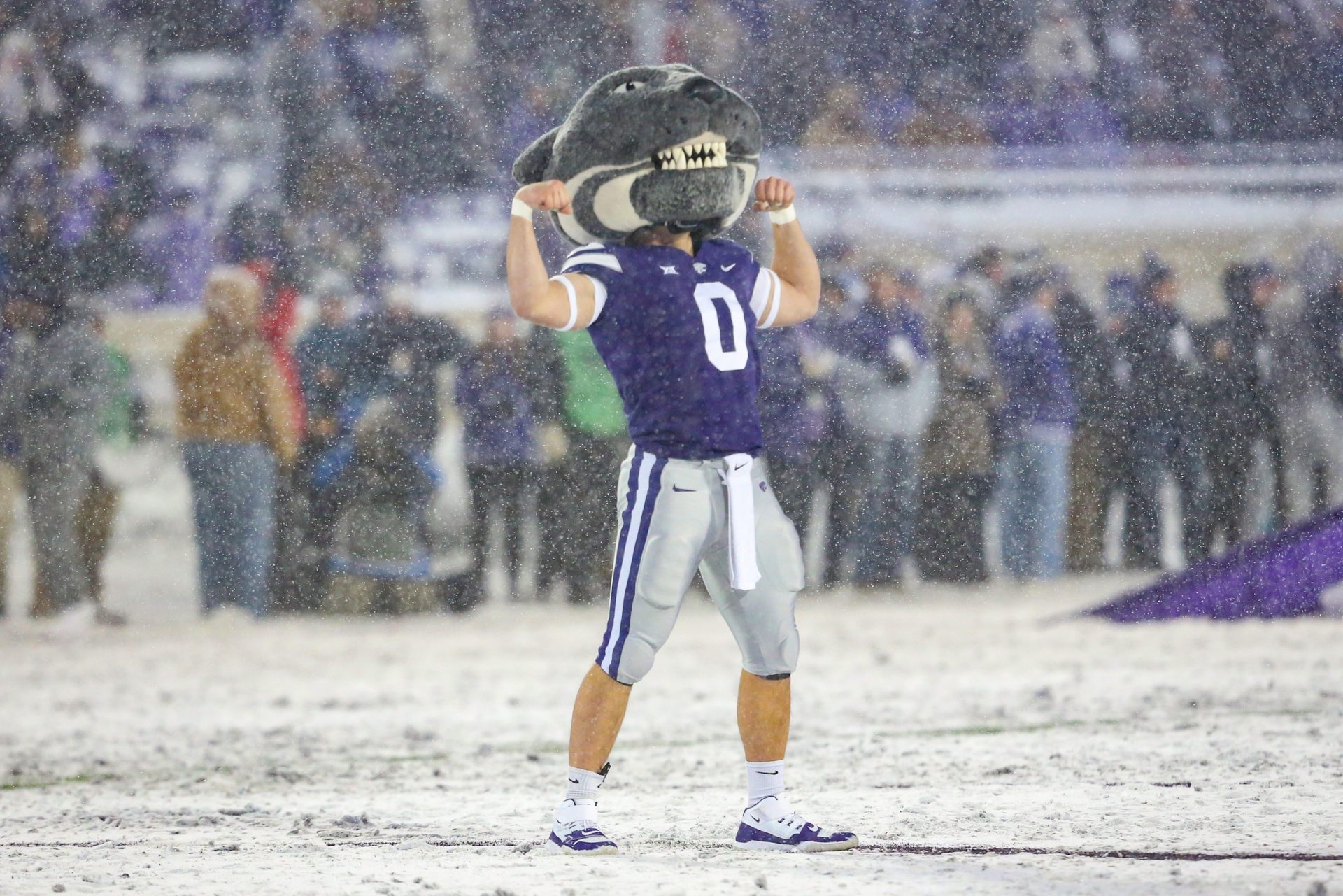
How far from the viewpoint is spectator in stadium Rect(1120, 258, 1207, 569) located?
6820 millimetres

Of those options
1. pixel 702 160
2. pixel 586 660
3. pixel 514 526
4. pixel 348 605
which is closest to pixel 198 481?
pixel 348 605

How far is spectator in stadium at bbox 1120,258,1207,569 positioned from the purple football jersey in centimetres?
432

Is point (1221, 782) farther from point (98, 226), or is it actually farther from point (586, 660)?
point (98, 226)

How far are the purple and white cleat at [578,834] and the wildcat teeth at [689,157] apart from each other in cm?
107

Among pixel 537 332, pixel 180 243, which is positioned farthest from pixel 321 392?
pixel 180 243

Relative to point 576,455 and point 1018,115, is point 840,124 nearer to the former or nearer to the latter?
point 1018,115

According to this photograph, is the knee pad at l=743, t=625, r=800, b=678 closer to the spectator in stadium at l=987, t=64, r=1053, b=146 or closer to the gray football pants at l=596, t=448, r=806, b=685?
the gray football pants at l=596, t=448, r=806, b=685

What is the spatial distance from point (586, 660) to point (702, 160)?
311cm

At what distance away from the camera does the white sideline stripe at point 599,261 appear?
284cm

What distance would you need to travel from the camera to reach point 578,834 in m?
2.76

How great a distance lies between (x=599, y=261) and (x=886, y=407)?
13.1 ft

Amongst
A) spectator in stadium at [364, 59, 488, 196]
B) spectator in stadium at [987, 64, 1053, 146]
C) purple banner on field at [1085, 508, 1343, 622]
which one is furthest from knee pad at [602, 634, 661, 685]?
spectator in stadium at [987, 64, 1053, 146]

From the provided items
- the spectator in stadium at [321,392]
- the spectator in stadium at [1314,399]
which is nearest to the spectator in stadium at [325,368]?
the spectator in stadium at [321,392]

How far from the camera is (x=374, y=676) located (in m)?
5.45
